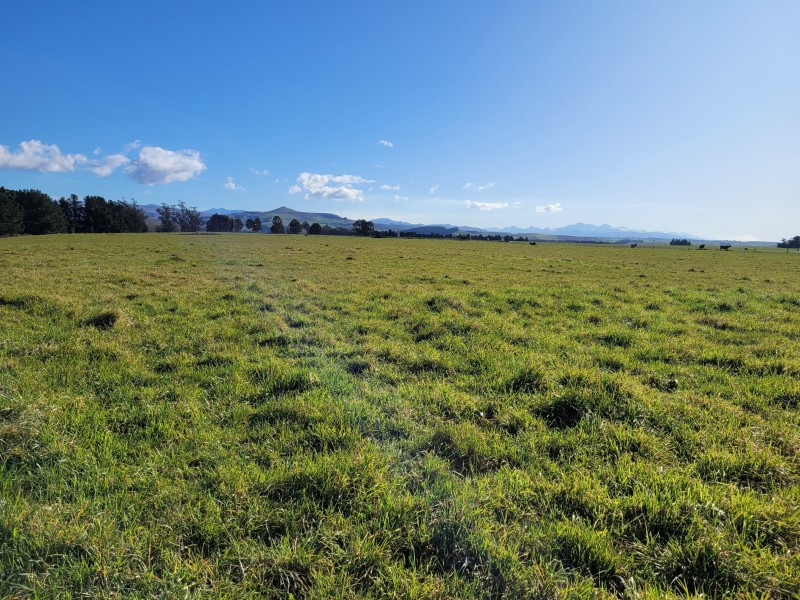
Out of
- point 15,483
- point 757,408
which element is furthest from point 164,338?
point 757,408

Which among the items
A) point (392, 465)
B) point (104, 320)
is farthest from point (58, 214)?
point (392, 465)

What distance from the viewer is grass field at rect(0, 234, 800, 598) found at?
284 centimetres

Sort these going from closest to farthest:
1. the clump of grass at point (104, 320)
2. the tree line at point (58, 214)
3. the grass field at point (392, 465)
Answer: the grass field at point (392, 465)
the clump of grass at point (104, 320)
the tree line at point (58, 214)

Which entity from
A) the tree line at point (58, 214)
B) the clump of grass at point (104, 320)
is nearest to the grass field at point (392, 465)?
the clump of grass at point (104, 320)

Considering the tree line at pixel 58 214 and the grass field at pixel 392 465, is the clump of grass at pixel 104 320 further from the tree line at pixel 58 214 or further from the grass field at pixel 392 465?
the tree line at pixel 58 214

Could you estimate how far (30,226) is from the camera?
87688mm

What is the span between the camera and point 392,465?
13.4 ft

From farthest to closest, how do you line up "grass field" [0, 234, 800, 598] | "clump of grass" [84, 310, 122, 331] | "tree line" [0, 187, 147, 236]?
"tree line" [0, 187, 147, 236] < "clump of grass" [84, 310, 122, 331] < "grass field" [0, 234, 800, 598]

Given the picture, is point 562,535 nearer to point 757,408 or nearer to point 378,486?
point 378,486

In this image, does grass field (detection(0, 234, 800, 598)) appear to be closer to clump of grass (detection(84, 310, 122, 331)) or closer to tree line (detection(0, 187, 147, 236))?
clump of grass (detection(84, 310, 122, 331))

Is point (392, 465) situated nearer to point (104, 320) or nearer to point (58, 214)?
point (104, 320)

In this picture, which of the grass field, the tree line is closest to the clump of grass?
the grass field

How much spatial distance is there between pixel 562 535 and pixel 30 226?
407ft

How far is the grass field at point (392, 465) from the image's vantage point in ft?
9.32
